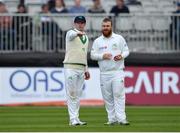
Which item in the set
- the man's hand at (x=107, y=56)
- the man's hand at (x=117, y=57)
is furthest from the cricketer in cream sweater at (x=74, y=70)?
the man's hand at (x=117, y=57)

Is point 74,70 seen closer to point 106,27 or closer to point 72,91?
point 72,91

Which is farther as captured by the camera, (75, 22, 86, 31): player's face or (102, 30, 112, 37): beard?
(102, 30, 112, 37): beard

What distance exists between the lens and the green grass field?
14492mm

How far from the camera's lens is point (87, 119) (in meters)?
17.0

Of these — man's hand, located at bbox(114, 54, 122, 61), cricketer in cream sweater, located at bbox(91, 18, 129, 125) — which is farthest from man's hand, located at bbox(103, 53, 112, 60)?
man's hand, located at bbox(114, 54, 122, 61)

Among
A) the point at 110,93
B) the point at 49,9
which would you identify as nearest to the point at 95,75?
the point at 49,9

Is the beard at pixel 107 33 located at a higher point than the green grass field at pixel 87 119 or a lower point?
higher

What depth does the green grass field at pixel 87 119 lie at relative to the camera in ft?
47.5

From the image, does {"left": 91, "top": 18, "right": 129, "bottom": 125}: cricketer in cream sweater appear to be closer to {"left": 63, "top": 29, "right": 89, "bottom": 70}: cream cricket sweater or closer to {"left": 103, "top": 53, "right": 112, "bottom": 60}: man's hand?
{"left": 103, "top": 53, "right": 112, "bottom": 60}: man's hand

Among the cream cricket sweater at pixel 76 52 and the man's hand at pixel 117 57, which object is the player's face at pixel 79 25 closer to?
the cream cricket sweater at pixel 76 52

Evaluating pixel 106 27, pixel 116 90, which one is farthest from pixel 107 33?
pixel 116 90

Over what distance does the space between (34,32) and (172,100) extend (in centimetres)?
461

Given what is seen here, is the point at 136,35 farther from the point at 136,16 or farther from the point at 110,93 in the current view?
the point at 110,93

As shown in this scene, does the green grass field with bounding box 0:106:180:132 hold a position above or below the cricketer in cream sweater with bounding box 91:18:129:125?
below
